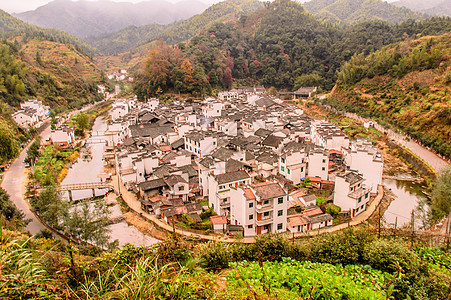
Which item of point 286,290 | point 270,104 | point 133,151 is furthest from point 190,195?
point 270,104

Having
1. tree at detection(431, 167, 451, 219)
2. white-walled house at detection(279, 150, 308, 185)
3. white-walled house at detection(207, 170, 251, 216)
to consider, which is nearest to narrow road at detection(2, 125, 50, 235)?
white-walled house at detection(207, 170, 251, 216)

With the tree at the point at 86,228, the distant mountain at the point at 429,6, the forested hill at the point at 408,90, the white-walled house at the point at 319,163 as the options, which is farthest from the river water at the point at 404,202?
the distant mountain at the point at 429,6

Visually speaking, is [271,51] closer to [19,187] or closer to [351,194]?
[351,194]

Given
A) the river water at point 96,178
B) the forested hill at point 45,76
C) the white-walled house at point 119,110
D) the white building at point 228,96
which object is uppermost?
the forested hill at point 45,76

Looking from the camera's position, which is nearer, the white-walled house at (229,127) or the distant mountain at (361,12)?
the white-walled house at (229,127)

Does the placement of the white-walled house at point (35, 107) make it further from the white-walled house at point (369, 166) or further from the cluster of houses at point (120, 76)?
the cluster of houses at point (120, 76)

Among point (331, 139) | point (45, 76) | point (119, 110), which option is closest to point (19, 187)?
point (119, 110)
